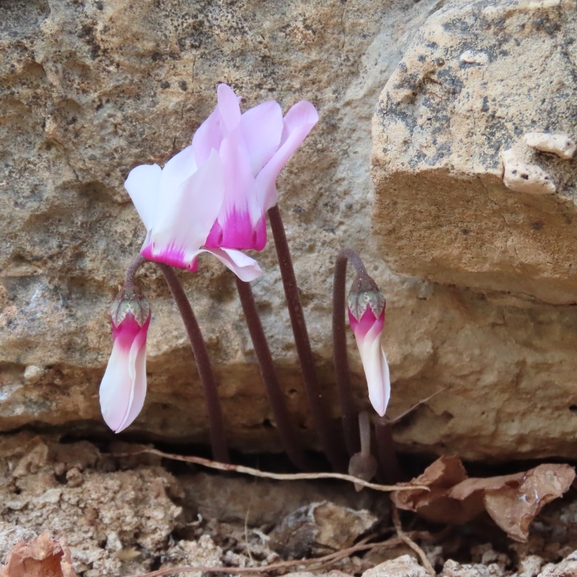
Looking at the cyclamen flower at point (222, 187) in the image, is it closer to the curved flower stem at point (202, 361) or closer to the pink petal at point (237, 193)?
the pink petal at point (237, 193)

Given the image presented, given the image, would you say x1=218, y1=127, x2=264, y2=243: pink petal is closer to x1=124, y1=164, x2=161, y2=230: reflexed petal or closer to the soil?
x1=124, y1=164, x2=161, y2=230: reflexed petal

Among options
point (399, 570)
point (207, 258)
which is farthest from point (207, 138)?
point (399, 570)

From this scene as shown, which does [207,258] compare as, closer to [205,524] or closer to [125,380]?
[125,380]

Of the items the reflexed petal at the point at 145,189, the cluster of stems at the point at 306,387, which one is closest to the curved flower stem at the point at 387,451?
the cluster of stems at the point at 306,387

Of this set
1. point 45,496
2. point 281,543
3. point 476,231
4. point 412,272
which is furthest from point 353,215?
point 45,496

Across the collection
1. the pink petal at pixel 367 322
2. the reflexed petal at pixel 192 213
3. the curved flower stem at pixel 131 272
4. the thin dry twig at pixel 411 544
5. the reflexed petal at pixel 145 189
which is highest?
the reflexed petal at pixel 145 189

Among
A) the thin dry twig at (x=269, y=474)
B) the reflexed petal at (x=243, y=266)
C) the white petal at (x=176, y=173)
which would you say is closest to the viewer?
the reflexed petal at (x=243, y=266)
